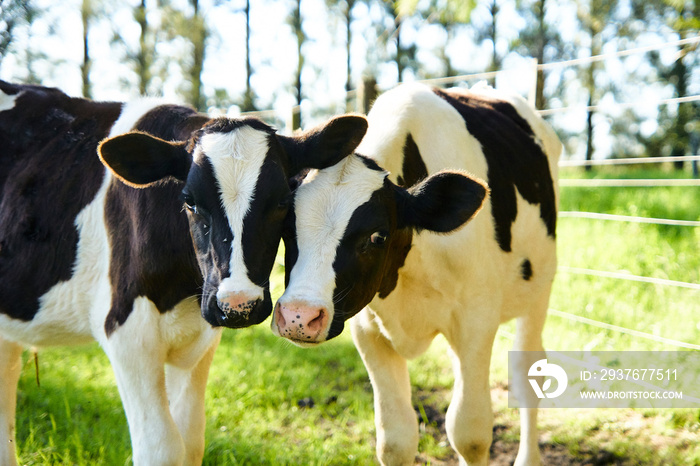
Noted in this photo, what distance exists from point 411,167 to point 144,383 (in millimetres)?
1531

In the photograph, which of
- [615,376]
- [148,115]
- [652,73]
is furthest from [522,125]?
[652,73]

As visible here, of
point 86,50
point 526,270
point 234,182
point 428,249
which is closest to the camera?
point 234,182

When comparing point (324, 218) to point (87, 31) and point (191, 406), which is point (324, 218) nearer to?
point (191, 406)

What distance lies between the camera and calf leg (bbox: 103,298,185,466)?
256 centimetres

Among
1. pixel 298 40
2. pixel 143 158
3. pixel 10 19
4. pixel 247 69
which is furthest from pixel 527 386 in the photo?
pixel 298 40

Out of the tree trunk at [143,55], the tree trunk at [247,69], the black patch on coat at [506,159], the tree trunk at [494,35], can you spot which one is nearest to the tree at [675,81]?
the tree trunk at [494,35]

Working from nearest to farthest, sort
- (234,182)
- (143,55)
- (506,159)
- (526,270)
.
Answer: (234,182) → (506,159) → (526,270) → (143,55)

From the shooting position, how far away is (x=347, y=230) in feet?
7.73

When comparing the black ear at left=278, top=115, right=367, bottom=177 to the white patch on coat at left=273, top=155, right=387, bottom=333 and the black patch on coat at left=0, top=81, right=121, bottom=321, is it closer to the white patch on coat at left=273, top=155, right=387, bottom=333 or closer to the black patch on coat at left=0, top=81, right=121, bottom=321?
the white patch on coat at left=273, top=155, right=387, bottom=333

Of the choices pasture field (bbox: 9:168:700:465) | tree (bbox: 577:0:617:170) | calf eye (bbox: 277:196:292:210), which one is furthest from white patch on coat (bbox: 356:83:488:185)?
tree (bbox: 577:0:617:170)

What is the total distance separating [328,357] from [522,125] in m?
2.58

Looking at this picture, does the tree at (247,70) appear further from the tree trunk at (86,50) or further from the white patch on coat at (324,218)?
the white patch on coat at (324,218)

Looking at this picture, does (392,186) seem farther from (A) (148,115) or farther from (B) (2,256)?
(B) (2,256)

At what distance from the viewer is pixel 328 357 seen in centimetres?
545
